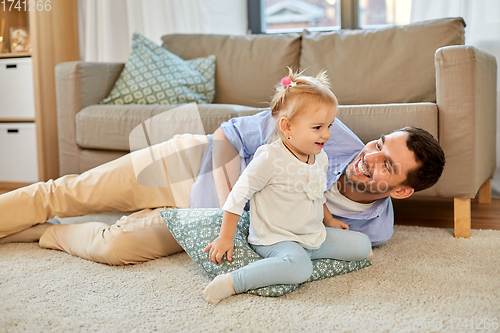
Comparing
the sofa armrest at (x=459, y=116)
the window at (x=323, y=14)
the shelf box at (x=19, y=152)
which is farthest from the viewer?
the window at (x=323, y=14)

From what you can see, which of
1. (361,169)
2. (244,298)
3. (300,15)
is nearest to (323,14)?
(300,15)

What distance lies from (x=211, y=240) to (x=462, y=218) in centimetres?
86

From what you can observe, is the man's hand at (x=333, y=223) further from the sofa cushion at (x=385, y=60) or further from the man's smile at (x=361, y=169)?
the sofa cushion at (x=385, y=60)

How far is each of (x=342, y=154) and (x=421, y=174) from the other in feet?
0.80

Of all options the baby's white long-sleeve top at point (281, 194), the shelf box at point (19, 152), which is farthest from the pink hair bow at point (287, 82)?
the shelf box at point (19, 152)

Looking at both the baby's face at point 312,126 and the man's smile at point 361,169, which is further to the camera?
the man's smile at point 361,169

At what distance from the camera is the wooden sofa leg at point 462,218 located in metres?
1.43

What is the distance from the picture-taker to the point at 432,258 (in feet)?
4.02

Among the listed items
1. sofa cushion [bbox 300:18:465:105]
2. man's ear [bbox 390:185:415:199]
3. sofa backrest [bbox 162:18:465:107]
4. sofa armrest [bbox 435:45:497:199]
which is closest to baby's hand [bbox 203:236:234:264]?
man's ear [bbox 390:185:415:199]

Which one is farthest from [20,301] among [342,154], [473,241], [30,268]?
[473,241]

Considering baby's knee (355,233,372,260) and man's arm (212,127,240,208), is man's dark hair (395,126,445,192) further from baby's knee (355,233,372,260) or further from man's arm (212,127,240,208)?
Answer: man's arm (212,127,240,208)

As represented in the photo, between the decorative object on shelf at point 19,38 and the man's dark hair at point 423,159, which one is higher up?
the decorative object on shelf at point 19,38

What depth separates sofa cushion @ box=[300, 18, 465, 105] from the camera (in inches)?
78.4

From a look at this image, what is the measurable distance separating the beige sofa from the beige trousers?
0.38 metres
